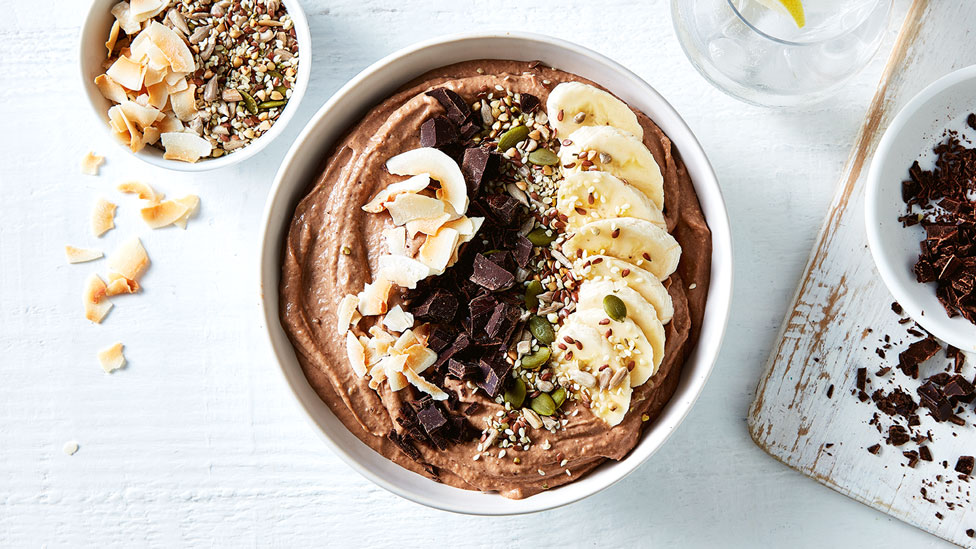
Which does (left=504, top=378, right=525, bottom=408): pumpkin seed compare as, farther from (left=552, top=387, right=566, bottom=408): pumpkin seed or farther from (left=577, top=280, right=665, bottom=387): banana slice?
(left=577, top=280, right=665, bottom=387): banana slice

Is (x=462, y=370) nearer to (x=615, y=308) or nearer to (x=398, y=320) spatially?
(x=398, y=320)

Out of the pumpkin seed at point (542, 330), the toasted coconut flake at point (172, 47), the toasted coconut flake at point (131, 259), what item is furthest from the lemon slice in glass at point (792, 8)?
the toasted coconut flake at point (131, 259)

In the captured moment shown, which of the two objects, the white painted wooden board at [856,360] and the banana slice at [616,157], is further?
the white painted wooden board at [856,360]

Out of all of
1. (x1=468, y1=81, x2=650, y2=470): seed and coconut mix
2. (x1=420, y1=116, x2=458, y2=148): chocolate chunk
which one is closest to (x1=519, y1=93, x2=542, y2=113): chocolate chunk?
(x1=468, y1=81, x2=650, y2=470): seed and coconut mix

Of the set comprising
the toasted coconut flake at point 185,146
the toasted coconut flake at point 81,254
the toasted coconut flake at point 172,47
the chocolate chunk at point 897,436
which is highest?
the toasted coconut flake at point 172,47

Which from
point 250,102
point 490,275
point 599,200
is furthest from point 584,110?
point 250,102

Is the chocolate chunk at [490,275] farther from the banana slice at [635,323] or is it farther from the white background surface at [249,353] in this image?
the white background surface at [249,353]
